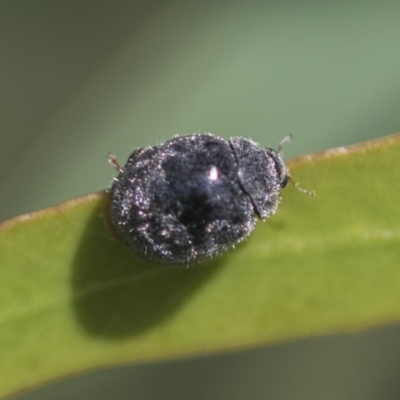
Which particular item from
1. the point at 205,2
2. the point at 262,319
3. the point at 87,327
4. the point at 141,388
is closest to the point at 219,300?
the point at 262,319

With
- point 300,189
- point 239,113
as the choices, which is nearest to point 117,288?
point 300,189

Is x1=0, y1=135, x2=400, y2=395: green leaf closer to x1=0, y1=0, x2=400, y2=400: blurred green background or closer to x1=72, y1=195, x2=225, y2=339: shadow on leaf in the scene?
x1=72, y1=195, x2=225, y2=339: shadow on leaf

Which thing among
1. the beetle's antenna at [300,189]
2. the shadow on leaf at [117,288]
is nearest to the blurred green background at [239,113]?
the beetle's antenna at [300,189]

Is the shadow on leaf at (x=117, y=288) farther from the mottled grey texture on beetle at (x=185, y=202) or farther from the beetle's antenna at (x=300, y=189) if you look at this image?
the beetle's antenna at (x=300, y=189)

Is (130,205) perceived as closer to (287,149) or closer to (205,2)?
(287,149)

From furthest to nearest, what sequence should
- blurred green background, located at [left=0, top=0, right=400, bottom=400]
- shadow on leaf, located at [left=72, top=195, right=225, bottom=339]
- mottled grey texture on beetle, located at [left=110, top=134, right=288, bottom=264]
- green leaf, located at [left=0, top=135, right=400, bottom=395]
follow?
blurred green background, located at [left=0, top=0, right=400, bottom=400] < mottled grey texture on beetle, located at [left=110, top=134, right=288, bottom=264] < shadow on leaf, located at [left=72, top=195, right=225, bottom=339] < green leaf, located at [left=0, top=135, right=400, bottom=395]

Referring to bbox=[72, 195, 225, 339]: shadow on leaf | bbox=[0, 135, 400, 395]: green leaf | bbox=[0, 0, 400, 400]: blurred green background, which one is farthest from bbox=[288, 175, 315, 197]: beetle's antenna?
bbox=[0, 0, 400, 400]: blurred green background
